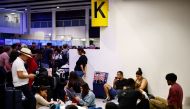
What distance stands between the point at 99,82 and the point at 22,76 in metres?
3.89

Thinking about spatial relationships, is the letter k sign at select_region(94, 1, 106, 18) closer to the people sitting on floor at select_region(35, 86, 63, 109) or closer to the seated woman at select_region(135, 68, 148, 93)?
the seated woman at select_region(135, 68, 148, 93)

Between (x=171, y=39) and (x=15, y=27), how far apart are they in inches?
502

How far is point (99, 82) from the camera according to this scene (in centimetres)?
965

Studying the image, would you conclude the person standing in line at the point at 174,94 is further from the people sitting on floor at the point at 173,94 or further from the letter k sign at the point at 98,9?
the letter k sign at the point at 98,9

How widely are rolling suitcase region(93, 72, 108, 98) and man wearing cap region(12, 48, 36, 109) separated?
3.65m

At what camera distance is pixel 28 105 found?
6.29 m

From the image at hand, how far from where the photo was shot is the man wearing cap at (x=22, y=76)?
612 centimetres

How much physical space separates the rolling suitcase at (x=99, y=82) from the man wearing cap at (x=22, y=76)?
3.65m

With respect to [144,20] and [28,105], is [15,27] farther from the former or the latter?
[28,105]

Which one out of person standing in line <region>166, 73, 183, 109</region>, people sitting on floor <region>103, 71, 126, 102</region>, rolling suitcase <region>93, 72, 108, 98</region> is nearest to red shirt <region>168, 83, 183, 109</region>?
person standing in line <region>166, 73, 183, 109</region>

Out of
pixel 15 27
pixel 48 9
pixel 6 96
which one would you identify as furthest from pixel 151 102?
pixel 48 9

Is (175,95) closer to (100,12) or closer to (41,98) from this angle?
(41,98)

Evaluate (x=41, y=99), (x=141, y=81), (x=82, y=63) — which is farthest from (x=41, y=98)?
(x=82, y=63)

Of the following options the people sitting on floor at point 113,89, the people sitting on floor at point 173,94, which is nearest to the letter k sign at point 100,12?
the people sitting on floor at point 113,89
